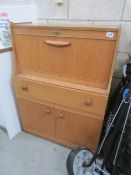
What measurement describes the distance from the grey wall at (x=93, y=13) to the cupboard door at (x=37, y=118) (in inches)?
31.7

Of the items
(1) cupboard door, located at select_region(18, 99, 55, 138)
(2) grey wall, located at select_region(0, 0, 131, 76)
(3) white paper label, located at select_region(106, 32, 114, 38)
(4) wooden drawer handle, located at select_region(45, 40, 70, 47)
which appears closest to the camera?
(3) white paper label, located at select_region(106, 32, 114, 38)

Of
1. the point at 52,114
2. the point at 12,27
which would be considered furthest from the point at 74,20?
the point at 52,114

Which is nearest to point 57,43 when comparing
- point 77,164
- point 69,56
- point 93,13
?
point 69,56

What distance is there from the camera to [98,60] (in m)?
1.14

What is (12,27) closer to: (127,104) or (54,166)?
(127,104)

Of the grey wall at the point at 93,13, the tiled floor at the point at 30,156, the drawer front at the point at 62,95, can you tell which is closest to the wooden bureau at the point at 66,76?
the drawer front at the point at 62,95

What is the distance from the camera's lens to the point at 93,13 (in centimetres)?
143

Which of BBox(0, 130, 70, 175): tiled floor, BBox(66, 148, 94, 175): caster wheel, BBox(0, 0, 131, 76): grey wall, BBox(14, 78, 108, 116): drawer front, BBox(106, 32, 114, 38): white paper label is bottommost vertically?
BBox(0, 130, 70, 175): tiled floor

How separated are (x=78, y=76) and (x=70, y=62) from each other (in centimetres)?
13

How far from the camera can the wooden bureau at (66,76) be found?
112 cm

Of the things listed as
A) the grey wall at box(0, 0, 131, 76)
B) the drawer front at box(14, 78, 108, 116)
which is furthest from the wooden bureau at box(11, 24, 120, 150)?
the grey wall at box(0, 0, 131, 76)

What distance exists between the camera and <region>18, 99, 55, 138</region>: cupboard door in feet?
4.95

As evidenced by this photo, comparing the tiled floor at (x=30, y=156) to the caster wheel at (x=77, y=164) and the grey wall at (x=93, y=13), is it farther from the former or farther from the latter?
the grey wall at (x=93, y=13)

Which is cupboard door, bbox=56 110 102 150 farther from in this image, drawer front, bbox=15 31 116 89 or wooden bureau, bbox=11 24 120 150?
drawer front, bbox=15 31 116 89
